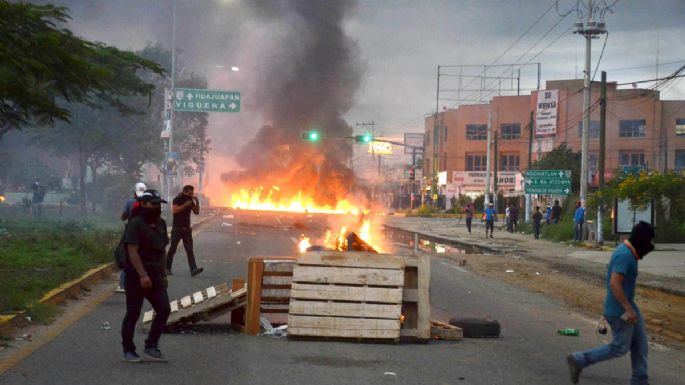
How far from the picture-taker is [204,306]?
10.1m

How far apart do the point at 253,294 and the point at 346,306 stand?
112 cm

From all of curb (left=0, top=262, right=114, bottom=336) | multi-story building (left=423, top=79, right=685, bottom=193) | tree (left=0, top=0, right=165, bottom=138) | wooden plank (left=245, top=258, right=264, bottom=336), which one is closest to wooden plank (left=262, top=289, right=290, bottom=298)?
wooden plank (left=245, top=258, right=264, bottom=336)

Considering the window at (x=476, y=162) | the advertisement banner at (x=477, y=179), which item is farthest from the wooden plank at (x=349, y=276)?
the window at (x=476, y=162)

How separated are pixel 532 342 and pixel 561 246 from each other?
25.8m

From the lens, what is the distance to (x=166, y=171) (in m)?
44.9

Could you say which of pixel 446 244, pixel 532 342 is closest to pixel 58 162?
pixel 446 244

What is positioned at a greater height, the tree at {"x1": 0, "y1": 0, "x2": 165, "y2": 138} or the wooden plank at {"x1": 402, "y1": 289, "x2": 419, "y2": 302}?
the tree at {"x1": 0, "y1": 0, "x2": 165, "y2": 138}

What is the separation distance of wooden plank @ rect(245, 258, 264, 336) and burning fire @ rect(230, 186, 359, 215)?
4810 centimetres

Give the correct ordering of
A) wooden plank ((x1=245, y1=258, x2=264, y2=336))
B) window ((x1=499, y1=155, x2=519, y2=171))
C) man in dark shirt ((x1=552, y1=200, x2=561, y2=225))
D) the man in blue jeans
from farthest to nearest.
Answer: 1. window ((x1=499, y1=155, x2=519, y2=171))
2. man in dark shirt ((x1=552, y1=200, x2=561, y2=225))
3. wooden plank ((x1=245, y1=258, x2=264, y2=336))
4. the man in blue jeans

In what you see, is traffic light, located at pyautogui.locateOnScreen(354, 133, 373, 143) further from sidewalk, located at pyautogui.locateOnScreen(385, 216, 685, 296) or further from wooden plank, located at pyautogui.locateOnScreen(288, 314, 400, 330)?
wooden plank, located at pyautogui.locateOnScreen(288, 314, 400, 330)

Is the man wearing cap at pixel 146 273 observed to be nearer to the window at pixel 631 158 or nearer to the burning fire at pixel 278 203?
the burning fire at pixel 278 203

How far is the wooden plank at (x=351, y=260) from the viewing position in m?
10.0

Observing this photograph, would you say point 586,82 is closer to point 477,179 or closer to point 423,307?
point 423,307

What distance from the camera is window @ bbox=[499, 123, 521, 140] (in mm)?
87875
